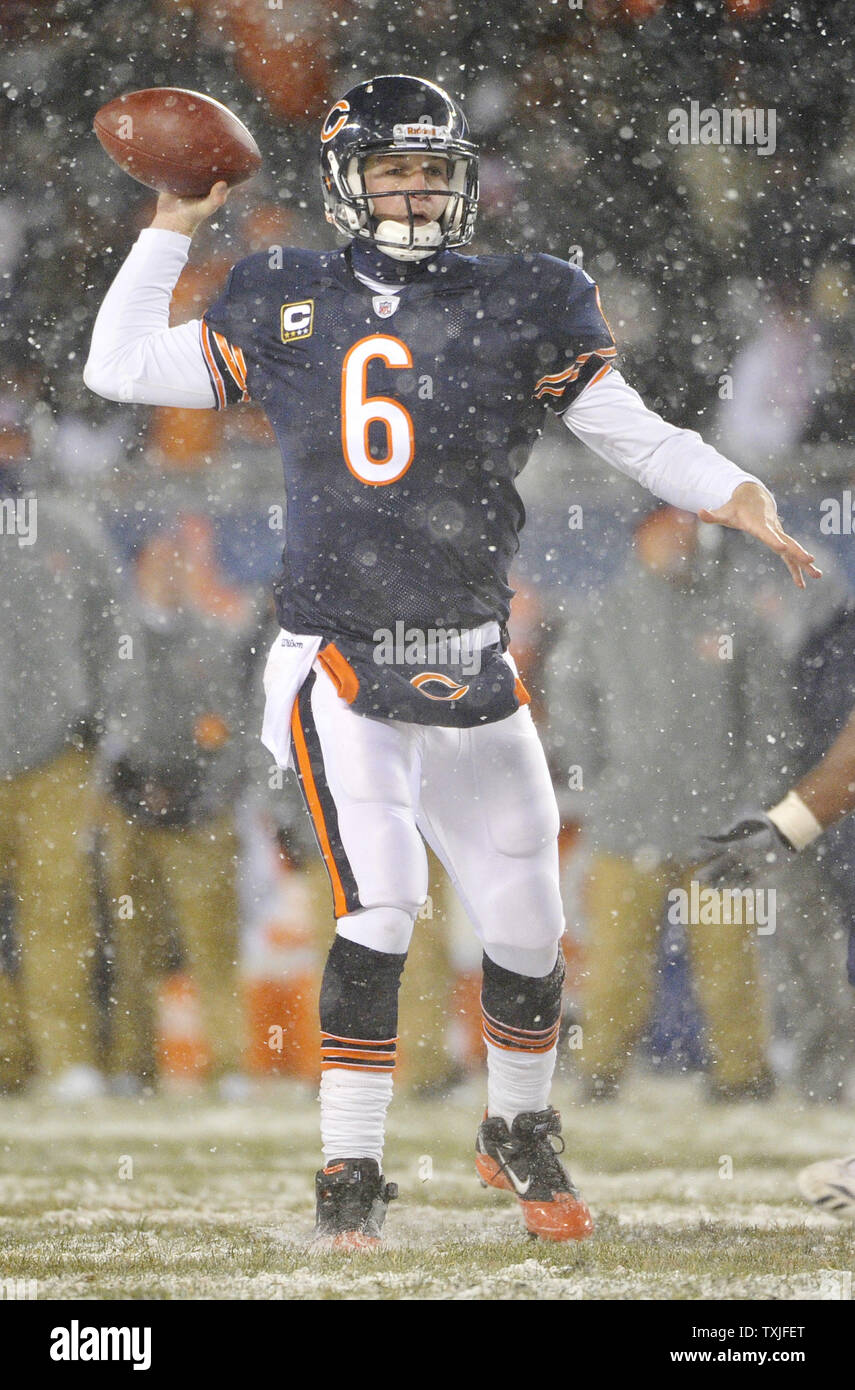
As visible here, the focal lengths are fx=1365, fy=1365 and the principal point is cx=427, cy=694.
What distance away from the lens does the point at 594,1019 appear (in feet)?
7.81

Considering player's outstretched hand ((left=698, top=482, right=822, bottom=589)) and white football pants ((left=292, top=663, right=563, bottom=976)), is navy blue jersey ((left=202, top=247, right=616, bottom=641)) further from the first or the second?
player's outstretched hand ((left=698, top=482, right=822, bottom=589))

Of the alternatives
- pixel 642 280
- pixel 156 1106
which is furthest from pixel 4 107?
pixel 156 1106

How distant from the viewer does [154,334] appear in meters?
2.04

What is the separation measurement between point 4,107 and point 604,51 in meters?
1.03

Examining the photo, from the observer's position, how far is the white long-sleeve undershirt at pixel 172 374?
2014 millimetres

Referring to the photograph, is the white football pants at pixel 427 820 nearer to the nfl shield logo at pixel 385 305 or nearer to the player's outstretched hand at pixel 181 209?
the nfl shield logo at pixel 385 305

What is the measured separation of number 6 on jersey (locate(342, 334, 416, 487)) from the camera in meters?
1.96

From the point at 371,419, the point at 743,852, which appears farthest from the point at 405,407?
the point at 743,852

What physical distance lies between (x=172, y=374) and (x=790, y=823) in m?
1.24

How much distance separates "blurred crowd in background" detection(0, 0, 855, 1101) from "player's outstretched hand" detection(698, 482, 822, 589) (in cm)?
48

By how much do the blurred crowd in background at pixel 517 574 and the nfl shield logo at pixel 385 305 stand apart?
424 mm
